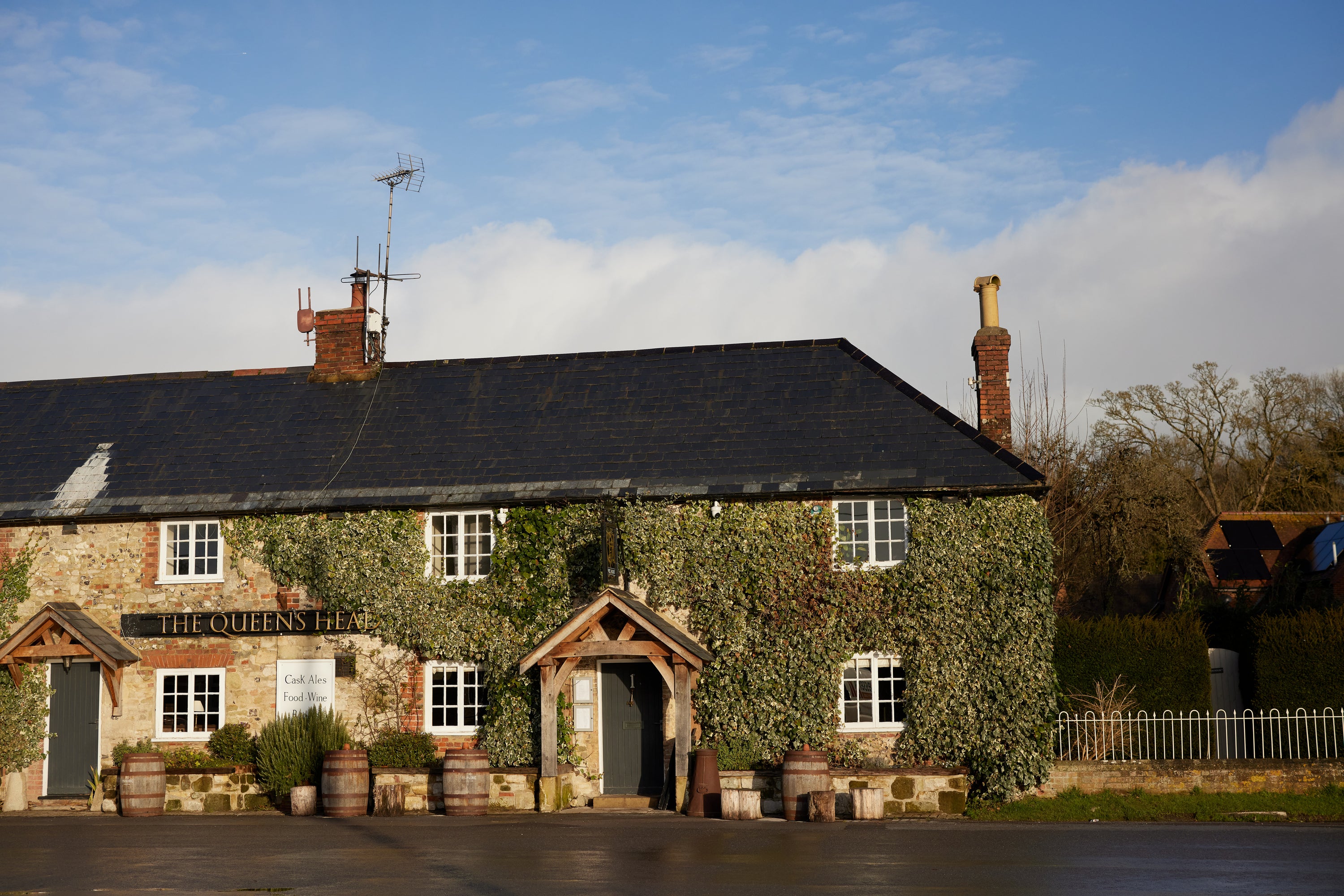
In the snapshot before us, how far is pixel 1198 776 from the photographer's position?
17281mm

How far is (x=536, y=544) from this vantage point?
19359mm

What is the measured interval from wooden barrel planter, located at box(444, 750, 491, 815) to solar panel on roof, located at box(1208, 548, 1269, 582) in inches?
876

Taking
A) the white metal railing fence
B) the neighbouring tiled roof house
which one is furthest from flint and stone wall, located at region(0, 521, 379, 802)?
the white metal railing fence

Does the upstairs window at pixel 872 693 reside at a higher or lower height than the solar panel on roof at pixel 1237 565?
lower

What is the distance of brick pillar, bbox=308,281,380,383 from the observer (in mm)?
23047

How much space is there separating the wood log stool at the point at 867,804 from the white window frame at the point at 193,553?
33.8 ft

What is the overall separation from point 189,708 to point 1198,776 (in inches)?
579

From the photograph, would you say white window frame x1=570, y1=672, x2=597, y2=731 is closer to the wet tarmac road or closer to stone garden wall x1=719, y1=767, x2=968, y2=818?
the wet tarmac road

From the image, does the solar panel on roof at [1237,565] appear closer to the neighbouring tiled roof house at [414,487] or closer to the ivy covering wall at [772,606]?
the neighbouring tiled roof house at [414,487]

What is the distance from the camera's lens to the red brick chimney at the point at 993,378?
66.8 ft

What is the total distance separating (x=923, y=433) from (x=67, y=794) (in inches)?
562

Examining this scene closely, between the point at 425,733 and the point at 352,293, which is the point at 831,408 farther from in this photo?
the point at 352,293

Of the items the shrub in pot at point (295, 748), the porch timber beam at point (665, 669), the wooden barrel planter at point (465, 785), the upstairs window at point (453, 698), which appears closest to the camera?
the wooden barrel planter at point (465, 785)

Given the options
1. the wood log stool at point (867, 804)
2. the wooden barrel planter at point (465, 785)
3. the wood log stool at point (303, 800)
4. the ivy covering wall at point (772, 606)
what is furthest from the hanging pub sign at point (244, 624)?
the wood log stool at point (867, 804)
